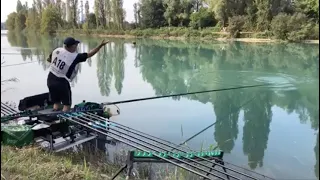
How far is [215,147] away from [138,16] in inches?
1430

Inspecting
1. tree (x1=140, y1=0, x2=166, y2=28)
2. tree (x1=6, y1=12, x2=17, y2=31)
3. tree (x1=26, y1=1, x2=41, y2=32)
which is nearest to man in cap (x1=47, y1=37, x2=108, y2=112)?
tree (x1=140, y1=0, x2=166, y2=28)

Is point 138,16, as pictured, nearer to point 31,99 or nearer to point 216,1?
point 216,1

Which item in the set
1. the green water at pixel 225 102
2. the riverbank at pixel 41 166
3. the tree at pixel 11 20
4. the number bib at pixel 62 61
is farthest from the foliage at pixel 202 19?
the riverbank at pixel 41 166

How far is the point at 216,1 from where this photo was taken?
31.7m

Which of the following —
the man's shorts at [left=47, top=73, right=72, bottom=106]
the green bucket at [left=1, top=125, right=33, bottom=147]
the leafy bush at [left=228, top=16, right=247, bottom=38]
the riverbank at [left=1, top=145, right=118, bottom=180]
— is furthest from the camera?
the leafy bush at [left=228, top=16, right=247, bottom=38]

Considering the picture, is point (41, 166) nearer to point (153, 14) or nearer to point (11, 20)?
point (153, 14)

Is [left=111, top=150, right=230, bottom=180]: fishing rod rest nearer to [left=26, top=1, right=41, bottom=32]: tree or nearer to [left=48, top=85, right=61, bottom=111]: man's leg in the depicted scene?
[left=48, top=85, right=61, bottom=111]: man's leg

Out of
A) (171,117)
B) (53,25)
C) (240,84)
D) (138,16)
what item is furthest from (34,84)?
(53,25)

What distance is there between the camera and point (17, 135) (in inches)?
137

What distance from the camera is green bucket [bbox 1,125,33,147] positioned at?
3.39 m

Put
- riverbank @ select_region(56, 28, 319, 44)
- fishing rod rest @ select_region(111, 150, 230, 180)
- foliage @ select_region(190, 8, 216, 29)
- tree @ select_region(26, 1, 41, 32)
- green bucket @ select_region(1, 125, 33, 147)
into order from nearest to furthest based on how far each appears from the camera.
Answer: fishing rod rest @ select_region(111, 150, 230, 180)
green bucket @ select_region(1, 125, 33, 147)
riverbank @ select_region(56, 28, 319, 44)
foliage @ select_region(190, 8, 216, 29)
tree @ select_region(26, 1, 41, 32)

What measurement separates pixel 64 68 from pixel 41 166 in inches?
46.7

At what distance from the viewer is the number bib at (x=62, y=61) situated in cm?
395

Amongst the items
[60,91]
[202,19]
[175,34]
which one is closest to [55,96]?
[60,91]
